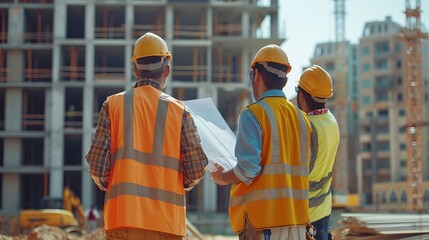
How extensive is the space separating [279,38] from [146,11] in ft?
27.3

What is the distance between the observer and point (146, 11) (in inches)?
1663

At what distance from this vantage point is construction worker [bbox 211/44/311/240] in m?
3.49

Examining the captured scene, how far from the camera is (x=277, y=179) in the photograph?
353cm

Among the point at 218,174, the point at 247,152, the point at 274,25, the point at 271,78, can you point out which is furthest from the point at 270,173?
the point at 274,25

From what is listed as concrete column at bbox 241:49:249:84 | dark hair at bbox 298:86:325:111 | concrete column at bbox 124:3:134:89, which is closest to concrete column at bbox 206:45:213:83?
concrete column at bbox 241:49:249:84

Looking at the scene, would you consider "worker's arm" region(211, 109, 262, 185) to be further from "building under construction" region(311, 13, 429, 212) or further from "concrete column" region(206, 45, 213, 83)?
"building under construction" region(311, 13, 429, 212)

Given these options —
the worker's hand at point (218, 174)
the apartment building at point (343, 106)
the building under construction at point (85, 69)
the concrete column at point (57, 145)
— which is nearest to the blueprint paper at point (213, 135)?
the worker's hand at point (218, 174)

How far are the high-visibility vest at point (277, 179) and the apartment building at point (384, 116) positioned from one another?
68358mm

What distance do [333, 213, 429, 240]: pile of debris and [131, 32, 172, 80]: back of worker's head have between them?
2.56 m

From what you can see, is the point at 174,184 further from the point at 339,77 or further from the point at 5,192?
the point at 339,77

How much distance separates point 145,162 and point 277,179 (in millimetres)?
674

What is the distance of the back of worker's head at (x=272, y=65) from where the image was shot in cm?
378

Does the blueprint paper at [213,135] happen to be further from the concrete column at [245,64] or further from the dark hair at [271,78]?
the concrete column at [245,64]

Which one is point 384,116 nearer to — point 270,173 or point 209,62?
point 209,62
